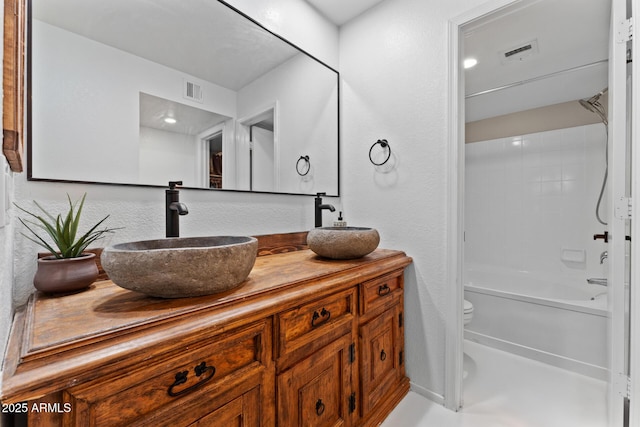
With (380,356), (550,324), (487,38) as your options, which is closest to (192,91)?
(380,356)

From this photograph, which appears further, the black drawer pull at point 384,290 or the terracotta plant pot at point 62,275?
the black drawer pull at point 384,290

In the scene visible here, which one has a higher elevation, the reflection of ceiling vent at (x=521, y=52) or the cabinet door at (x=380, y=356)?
the reflection of ceiling vent at (x=521, y=52)

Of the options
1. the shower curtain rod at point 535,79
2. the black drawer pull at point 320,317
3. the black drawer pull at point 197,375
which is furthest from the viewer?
the shower curtain rod at point 535,79

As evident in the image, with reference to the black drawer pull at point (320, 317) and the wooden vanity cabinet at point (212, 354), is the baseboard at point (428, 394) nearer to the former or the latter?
the wooden vanity cabinet at point (212, 354)

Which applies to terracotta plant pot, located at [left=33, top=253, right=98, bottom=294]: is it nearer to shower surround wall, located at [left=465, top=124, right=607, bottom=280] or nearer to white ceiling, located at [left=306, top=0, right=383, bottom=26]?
white ceiling, located at [left=306, top=0, right=383, bottom=26]

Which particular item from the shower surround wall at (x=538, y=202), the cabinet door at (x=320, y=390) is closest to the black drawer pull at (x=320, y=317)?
the cabinet door at (x=320, y=390)

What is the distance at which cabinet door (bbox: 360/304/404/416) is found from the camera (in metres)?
1.32

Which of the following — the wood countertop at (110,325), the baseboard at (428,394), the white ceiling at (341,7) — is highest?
the white ceiling at (341,7)

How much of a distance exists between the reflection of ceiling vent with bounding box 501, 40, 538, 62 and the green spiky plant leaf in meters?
2.63

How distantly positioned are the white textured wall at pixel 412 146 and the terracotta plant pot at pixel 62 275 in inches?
57.9

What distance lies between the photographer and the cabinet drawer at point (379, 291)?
131cm

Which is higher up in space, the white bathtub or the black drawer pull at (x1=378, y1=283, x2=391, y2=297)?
the black drawer pull at (x1=378, y1=283, x2=391, y2=297)

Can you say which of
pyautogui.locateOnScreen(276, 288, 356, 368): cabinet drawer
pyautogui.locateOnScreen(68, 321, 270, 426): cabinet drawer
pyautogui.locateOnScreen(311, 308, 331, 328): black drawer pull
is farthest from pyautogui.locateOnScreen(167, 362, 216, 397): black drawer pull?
pyautogui.locateOnScreen(311, 308, 331, 328): black drawer pull

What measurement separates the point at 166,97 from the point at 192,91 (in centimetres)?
13
